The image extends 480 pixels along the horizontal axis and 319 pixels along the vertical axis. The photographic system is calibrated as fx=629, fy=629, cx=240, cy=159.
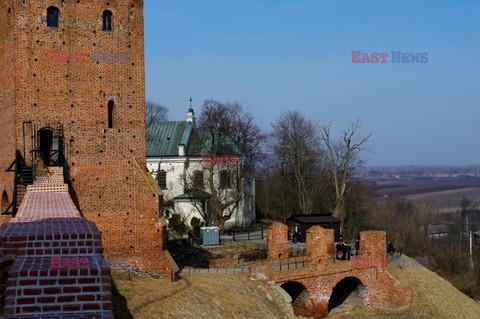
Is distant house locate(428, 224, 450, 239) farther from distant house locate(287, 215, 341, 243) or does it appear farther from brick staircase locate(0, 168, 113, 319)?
brick staircase locate(0, 168, 113, 319)

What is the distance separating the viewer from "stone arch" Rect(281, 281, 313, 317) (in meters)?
23.4

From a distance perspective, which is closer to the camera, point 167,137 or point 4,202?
point 4,202

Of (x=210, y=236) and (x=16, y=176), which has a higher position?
(x=16, y=176)

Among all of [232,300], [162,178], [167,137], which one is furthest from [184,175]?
[232,300]

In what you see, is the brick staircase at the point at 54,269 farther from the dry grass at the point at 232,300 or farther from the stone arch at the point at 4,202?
the stone arch at the point at 4,202

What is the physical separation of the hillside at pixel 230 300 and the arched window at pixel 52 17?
7438mm

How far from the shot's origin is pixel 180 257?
27109 mm

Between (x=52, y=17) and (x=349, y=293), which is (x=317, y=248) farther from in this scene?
(x=52, y=17)

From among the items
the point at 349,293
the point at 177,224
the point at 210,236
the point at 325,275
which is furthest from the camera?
the point at 177,224

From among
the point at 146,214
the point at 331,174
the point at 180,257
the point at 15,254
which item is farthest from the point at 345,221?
the point at 15,254

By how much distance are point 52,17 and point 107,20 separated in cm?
157

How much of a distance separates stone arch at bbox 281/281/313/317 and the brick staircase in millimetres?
14401

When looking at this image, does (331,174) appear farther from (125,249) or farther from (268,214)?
(125,249)

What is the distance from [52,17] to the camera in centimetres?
1803
